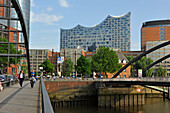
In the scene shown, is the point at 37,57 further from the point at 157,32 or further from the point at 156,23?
the point at 156,23

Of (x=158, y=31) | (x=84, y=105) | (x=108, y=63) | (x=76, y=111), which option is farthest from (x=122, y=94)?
(x=158, y=31)

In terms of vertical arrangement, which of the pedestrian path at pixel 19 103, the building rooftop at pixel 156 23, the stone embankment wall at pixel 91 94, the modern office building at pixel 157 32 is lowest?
the stone embankment wall at pixel 91 94

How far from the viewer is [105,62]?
83812 millimetres

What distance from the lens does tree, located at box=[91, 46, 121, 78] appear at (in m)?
82.9

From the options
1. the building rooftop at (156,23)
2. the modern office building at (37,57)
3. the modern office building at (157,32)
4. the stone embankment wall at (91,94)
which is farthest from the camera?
the modern office building at (37,57)

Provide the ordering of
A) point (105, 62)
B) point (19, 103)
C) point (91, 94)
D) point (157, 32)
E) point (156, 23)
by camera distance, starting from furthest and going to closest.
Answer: point (156, 23), point (157, 32), point (105, 62), point (91, 94), point (19, 103)

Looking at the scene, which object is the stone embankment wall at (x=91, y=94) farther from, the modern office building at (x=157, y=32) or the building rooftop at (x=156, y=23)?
the building rooftop at (x=156, y=23)

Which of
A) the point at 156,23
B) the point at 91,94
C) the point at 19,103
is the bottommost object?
the point at 91,94

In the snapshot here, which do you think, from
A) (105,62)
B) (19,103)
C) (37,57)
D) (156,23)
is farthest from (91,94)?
(156,23)

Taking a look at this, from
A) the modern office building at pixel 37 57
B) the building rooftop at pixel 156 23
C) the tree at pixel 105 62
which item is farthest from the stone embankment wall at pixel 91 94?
the building rooftop at pixel 156 23

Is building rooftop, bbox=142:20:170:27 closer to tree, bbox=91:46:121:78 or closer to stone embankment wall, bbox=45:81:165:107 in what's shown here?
tree, bbox=91:46:121:78

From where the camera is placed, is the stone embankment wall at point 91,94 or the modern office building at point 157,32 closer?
the stone embankment wall at point 91,94

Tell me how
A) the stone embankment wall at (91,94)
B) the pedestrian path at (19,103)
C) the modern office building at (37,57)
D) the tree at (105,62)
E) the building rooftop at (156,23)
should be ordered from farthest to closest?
1. the modern office building at (37,57)
2. the building rooftop at (156,23)
3. the tree at (105,62)
4. the stone embankment wall at (91,94)
5. the pedestrian path at (19,103)

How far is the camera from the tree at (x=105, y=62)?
8295cm
